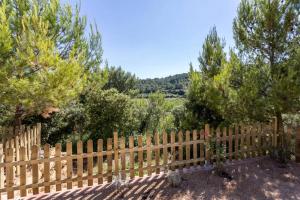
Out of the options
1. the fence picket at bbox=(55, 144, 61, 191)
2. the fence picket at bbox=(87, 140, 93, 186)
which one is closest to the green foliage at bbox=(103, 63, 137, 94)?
the fence picket at bbox=(87, 140, 93, 186)

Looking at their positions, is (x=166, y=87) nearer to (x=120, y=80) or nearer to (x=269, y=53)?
(x=120, y=80)

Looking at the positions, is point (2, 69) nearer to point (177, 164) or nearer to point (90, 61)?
point (90, 61)

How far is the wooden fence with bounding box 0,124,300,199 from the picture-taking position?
423 cm

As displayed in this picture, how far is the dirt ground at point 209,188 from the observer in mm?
4416

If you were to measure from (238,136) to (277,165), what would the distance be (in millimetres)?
1223

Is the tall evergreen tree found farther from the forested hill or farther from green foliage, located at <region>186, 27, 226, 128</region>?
the forested hill

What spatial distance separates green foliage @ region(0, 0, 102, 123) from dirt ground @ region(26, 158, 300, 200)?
199 centimetres

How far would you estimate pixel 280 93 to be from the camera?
221 inches

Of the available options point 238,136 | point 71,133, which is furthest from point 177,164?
point 71,133

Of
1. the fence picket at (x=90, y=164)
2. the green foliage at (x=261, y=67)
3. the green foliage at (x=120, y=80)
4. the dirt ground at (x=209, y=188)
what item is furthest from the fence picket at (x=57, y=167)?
the green foliage at (x=120, y=80)

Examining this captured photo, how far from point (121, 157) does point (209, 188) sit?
6.34 ft

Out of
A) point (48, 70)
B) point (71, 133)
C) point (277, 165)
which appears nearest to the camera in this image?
point (48, 70)

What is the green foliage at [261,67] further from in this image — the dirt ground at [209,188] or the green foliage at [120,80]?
the green foliage at [120,80]

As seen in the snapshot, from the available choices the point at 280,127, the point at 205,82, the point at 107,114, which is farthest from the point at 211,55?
the point at 107,114
